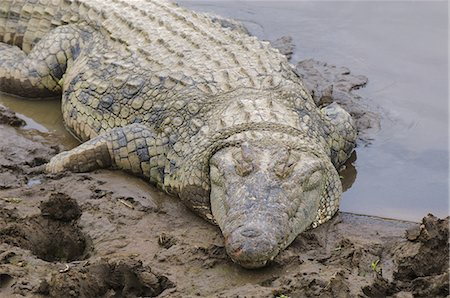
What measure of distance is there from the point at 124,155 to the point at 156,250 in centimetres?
132

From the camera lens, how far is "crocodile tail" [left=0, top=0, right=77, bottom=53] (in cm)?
805

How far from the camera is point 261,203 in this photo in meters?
5.06

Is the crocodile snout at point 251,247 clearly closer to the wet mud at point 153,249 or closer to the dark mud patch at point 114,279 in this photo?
the wet mud at point 153,249

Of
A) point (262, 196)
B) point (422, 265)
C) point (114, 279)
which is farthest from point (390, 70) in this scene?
point (114, 279)

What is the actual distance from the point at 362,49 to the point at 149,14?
2757mm

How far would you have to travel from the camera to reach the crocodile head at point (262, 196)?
477 cm

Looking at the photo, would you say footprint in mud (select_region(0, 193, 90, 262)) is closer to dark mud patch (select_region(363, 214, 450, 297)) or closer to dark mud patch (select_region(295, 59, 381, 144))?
dark mud patch (select_region(363, 214, 450, 297))

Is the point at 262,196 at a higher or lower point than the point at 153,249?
higher

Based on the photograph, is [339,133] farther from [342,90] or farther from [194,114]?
[342,90]

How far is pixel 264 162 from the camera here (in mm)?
5414

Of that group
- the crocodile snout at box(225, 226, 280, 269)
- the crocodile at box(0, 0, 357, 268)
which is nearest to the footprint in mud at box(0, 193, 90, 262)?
the crocodile at box(0, 0, 357, 268)

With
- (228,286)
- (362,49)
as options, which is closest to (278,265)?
(228,286)

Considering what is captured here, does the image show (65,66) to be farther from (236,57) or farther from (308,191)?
(308,191)

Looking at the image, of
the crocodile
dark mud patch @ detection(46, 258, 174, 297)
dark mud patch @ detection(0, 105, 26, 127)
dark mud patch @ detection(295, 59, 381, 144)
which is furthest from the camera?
dark mud patch @ detection(295, 59, 381, 144)
